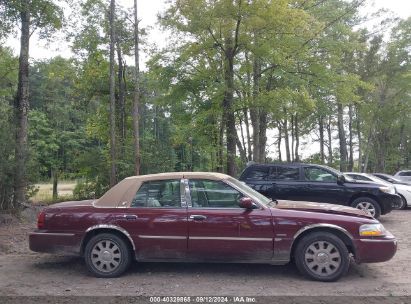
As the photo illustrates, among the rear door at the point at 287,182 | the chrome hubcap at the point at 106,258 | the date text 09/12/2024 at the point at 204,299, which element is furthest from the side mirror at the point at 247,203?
the rear door at the point at 287,182

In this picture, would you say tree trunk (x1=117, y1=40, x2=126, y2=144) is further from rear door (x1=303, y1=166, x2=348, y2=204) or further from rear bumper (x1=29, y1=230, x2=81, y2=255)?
rear bumper (x1=29, y1=230, x2=81, y2=255)

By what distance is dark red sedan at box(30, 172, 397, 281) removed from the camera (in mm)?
6188

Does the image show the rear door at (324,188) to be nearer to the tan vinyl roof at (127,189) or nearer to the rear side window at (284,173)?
the rear side window at (284,173)

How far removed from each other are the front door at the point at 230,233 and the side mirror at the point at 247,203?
2.1 inches

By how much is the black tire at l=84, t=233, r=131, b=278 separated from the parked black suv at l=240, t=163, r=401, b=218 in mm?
6733

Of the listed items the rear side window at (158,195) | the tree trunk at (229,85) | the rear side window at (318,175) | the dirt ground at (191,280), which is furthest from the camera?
the tree trunk at (229,85)

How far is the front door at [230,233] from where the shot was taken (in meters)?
6.22

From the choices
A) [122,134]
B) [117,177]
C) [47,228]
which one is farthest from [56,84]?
[47,228]

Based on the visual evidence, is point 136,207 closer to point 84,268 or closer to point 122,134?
point 84,268

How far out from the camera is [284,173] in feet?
41.1

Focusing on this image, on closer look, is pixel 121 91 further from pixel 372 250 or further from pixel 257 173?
pixel 372 250

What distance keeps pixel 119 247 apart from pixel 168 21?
13.5m

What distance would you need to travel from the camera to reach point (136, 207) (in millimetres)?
6586

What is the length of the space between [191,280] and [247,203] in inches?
54.5
